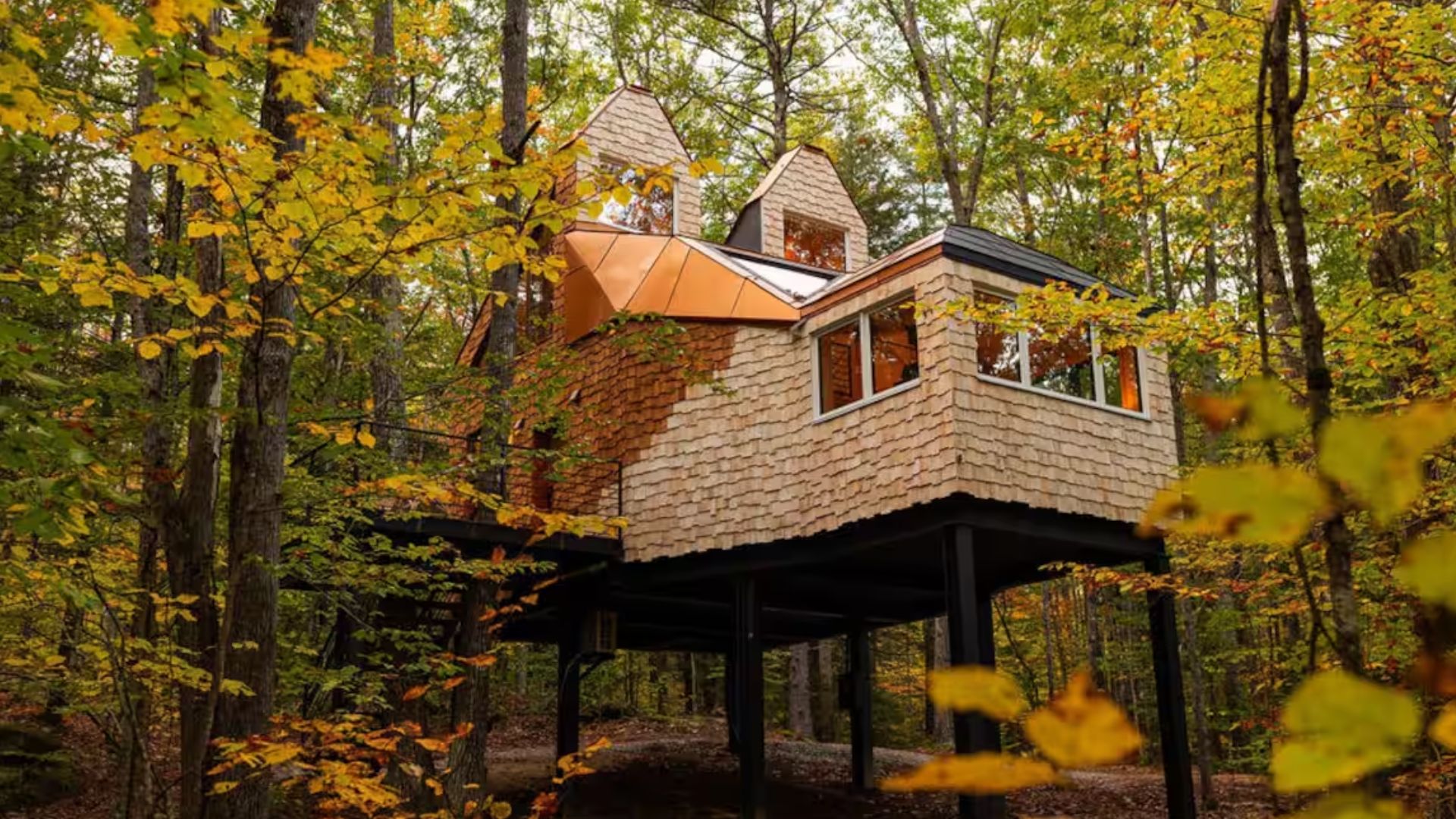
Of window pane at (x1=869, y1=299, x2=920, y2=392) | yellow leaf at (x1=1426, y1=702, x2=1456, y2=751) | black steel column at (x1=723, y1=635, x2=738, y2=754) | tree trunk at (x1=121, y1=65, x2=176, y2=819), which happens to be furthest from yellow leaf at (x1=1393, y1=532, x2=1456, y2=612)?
black steel column at (x1=723, y1=635, x2=738, y2=754)

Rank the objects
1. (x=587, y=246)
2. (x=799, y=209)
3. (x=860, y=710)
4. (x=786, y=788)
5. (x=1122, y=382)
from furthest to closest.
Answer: (x=799, y=209), (x=860, y=710), (x=786, y=788), (x=587, y=246), (x=1122, y=382)

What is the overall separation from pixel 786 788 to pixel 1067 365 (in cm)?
762

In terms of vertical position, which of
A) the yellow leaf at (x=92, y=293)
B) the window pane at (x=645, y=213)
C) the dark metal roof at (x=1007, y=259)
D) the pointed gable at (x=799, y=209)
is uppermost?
the pointed gable at (x=799, y=209)

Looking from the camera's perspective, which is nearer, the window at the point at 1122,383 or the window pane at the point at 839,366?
the window pane at the point at 839,366

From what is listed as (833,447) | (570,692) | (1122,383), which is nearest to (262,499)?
(833,447)

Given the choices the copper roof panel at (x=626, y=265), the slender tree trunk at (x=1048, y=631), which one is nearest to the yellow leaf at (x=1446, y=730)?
the copper roof panel at (x=626, y=265)

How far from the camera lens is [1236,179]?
9.52 metres

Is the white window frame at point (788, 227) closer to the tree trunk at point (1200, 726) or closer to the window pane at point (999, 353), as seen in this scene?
the window pane at point (999, 353)

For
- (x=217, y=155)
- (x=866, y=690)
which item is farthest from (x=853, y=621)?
(x=217, y=155)

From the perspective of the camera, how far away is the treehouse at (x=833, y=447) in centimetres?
1060

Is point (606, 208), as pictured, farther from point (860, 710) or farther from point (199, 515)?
point (199, 515)

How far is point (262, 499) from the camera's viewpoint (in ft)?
18.8

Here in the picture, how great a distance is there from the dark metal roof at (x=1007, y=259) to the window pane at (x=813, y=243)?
6359 millimetres

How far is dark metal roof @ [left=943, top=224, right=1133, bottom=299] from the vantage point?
36.1ft
